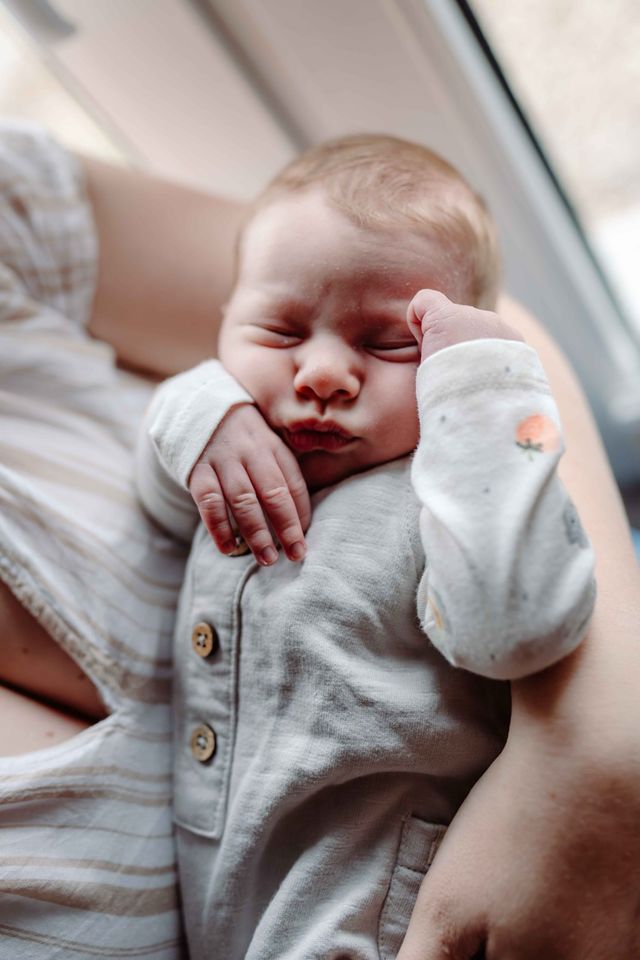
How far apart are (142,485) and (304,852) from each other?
1.22ft

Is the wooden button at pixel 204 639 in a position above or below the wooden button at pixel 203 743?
above

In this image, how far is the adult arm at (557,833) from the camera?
50 cm

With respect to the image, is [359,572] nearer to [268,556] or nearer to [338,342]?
[268,556]

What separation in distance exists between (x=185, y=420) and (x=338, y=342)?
0.14m

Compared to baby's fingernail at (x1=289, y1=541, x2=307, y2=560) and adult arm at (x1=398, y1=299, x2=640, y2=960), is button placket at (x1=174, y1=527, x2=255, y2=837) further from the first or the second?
adult arm at (x1=398, y1=299, x2=640, y2=960)

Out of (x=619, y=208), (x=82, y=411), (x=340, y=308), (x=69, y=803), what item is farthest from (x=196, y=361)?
(x=619, y=208)

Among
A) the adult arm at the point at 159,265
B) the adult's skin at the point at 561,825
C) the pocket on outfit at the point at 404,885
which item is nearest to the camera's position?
the adult's skin at the point at 561,825

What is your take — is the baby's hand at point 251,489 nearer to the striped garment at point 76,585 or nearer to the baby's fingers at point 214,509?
the baby's fingers at point 214,509

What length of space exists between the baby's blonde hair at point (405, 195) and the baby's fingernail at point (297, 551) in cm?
27

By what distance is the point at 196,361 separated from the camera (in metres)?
0.93

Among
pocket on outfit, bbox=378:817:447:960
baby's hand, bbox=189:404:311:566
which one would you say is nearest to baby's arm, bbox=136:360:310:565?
baby's hand, bbox=189:404:311:566

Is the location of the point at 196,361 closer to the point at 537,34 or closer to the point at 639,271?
the point at 537,34

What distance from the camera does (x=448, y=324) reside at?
0.59m

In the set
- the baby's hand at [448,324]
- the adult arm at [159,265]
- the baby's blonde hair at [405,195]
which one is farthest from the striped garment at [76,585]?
the baby's hand at [448,324]
